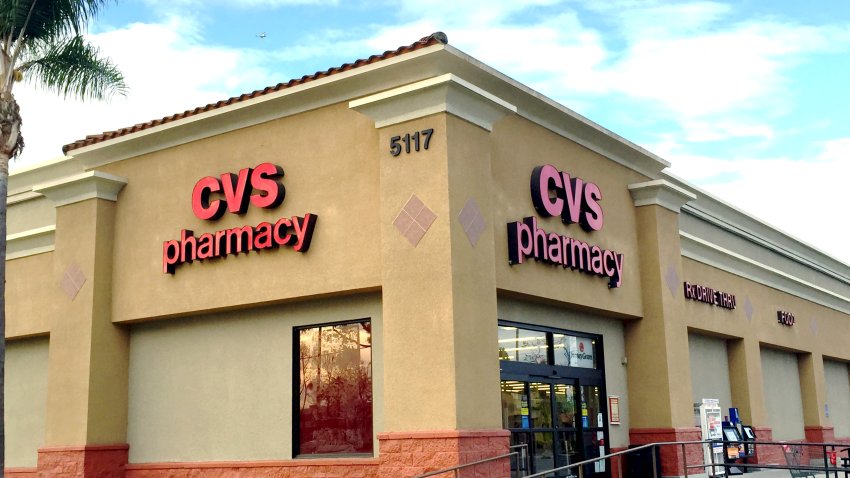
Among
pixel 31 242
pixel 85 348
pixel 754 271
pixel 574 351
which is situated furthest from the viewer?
pixel 754 271

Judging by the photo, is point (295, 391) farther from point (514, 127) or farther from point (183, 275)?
point (514, 127)

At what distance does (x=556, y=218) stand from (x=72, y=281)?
10216 mm

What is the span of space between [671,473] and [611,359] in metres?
2.80

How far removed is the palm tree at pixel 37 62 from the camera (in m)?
18.6

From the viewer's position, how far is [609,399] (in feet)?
66.2

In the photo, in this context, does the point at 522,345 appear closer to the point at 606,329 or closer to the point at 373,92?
the point at 606,329

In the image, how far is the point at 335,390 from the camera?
55.9ft

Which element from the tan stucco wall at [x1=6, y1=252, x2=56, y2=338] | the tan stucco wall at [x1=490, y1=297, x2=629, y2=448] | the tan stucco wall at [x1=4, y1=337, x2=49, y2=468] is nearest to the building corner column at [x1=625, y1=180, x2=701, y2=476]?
the tan stucco wall at [x1=490, y1=297, x2=629, y2=448]

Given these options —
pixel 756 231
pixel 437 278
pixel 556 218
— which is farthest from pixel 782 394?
pixel 437 278

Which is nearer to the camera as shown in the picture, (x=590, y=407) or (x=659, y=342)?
(x=590, y=407)

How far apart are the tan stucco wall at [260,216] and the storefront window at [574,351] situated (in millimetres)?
4769

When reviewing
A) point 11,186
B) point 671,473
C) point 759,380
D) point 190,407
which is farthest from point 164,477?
point 759,380

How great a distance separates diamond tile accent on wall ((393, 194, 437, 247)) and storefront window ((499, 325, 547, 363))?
2.92 meters

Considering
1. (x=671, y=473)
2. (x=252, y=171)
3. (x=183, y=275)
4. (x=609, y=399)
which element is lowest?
(x=671, y=473)
